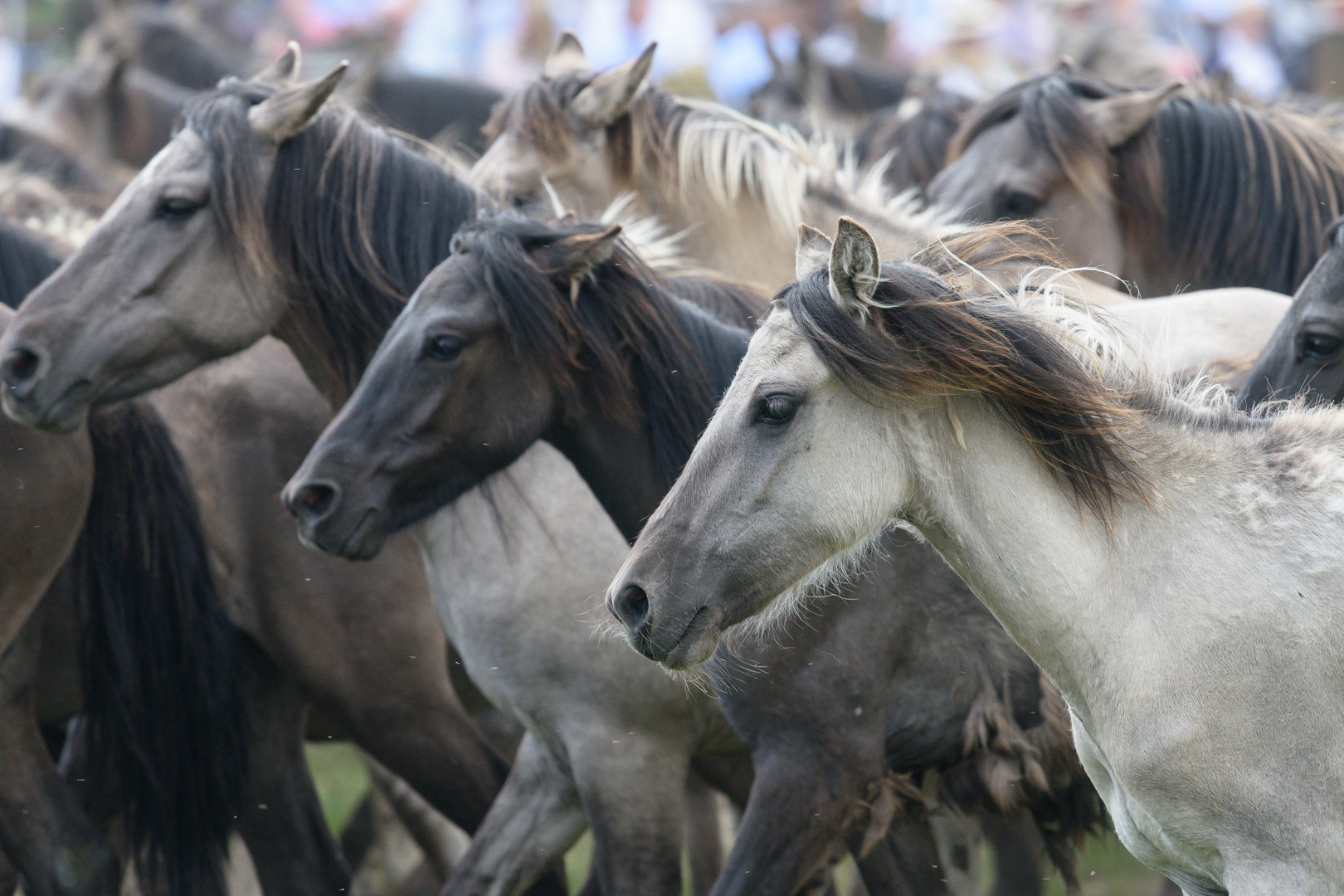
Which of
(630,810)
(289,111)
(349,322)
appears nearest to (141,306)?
(349,322)

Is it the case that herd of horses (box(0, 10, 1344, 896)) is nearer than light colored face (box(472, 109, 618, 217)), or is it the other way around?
herd of horses (box(0, 10, 1344, 896))

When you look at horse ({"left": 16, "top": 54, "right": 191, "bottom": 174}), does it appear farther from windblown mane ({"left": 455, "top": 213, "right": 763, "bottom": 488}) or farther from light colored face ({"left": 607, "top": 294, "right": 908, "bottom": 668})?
light colored face ({"left": 607, "top": 294, "right": 908, "bottom": 668})

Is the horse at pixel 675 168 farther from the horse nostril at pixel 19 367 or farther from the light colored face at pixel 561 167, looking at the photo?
the horse nostril at pixel 19 367

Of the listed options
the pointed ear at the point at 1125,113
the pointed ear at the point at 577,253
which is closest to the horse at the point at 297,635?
the pointed ear at the point at 577,253

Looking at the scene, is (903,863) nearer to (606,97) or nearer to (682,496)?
(682,496)

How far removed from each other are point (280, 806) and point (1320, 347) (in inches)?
139

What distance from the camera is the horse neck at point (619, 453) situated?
152 inches

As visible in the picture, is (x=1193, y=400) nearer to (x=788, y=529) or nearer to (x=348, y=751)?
(x=788, y=529)

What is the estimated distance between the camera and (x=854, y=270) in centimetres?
276

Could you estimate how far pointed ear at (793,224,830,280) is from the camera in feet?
9.70

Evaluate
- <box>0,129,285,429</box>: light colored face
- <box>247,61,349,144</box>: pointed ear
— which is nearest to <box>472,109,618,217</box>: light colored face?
<box>247,61,349,144</box>: pointed ear

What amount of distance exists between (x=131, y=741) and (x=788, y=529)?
2.86 metres

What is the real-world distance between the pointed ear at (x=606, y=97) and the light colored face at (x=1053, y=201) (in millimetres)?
1199

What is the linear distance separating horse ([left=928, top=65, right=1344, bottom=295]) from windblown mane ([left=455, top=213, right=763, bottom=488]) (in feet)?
6.42
